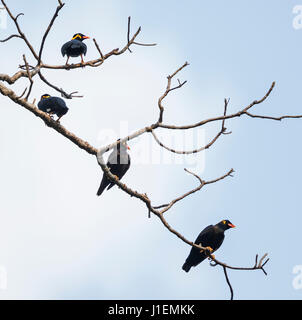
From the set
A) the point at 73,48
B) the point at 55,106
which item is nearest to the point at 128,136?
the point at 55,106

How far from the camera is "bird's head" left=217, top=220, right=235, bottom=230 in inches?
348

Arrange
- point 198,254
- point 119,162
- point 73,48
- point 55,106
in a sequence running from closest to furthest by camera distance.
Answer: point 55,106 < point 119,162 < point 73,48 < point 198,254

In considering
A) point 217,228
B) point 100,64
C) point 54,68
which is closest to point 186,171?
point 100,64

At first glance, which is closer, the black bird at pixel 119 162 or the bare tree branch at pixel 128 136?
the bare tree branch at pixel 128 136

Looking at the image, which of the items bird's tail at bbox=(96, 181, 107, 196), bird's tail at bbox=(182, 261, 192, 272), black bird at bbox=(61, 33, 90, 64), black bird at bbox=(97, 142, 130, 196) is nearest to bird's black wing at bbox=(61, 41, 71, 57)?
black bird at bbox=(61, 33, 90, 64)

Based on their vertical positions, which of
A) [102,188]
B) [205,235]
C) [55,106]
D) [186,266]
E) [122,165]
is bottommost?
[186,266]

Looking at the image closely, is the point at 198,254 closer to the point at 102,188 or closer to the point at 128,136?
the point at 102,188

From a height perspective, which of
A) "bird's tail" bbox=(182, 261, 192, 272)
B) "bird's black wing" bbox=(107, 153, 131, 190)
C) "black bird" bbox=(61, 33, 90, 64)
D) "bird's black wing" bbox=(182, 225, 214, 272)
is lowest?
"bird's tail" bbox=(182, 261, 192, 272)

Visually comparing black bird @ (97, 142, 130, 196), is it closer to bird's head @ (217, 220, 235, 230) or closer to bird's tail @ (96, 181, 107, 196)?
bird's tail @ (96, 181, 107, 196)

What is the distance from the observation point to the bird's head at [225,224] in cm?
885

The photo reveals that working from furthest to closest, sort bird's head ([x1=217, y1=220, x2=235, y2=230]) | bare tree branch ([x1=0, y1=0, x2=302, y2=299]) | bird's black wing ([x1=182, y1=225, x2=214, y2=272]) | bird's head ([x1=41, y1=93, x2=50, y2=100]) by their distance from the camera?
bird's head ([x1=217, y1=220, x2=235, y2=230]), bird's black wing ([x1=182, y1=225, x2=214, y2=272]), bird's head ([x1=41, y1=93, x2=50, y2=100]), bare tree branch ([x1=0, y1=0, x2=302, y2=299])

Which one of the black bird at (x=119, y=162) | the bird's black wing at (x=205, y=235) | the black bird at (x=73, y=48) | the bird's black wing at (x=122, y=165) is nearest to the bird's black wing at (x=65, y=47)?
the black bird at (x=73, y=48)

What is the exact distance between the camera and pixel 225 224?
9219 mm

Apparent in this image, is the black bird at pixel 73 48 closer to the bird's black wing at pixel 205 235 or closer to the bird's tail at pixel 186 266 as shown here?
the bird's black wing at pixel 205 235
